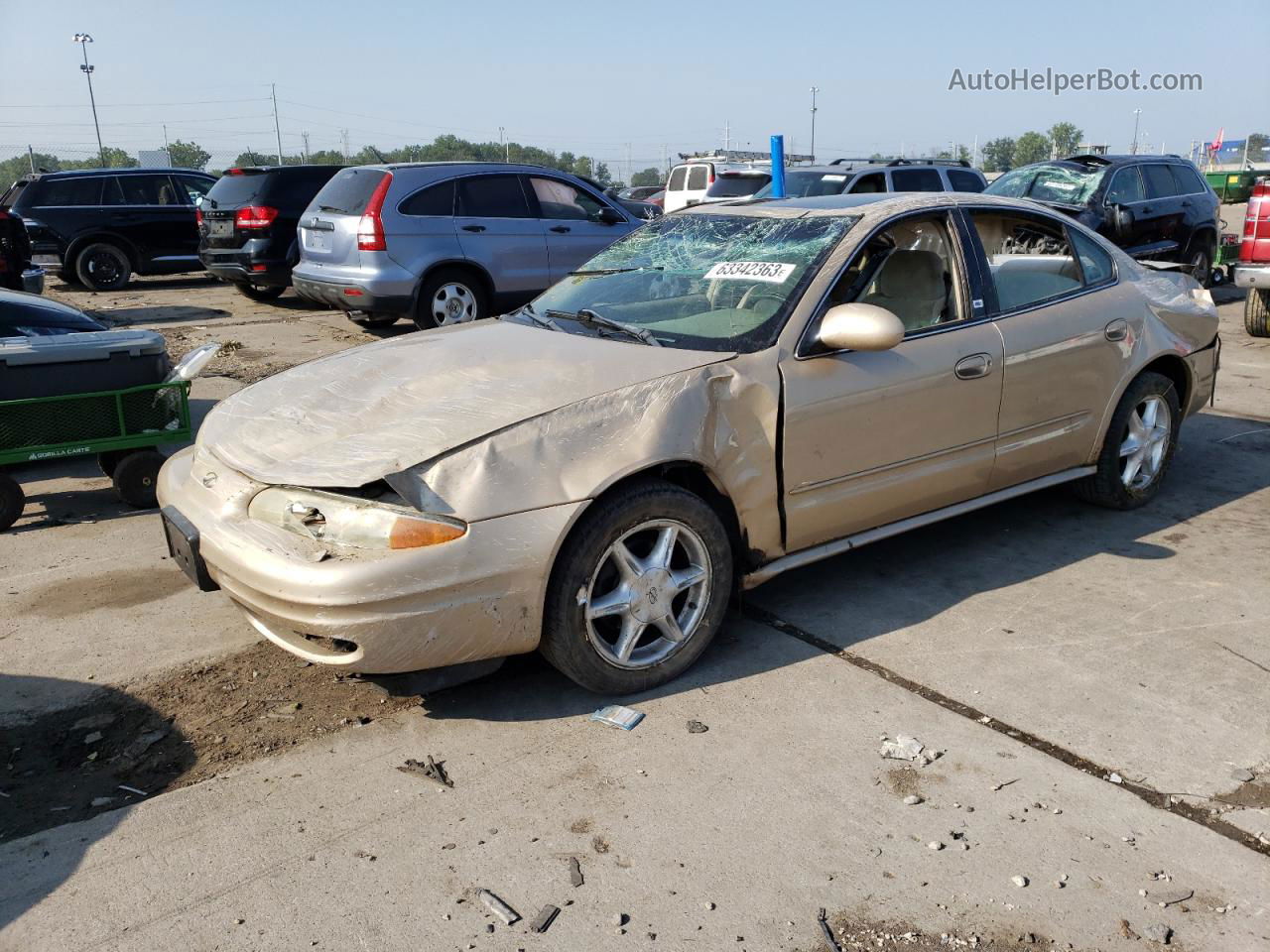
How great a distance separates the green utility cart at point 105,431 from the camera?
552 centimetres

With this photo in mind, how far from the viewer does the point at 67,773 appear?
3.37 m

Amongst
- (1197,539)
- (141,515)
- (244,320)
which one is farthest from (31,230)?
(1197,539)

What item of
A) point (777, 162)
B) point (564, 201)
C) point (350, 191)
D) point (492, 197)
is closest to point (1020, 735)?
point (777, 162)

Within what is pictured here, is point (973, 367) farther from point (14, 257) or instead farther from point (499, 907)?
point (14, 257)

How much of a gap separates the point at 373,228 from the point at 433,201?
686 mm

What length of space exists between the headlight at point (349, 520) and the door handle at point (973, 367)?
7.39 feet

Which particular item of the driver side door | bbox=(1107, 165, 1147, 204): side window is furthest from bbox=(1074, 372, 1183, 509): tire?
bbox=(1107, 165, 1147, 204): side window

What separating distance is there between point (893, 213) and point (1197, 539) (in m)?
2.20

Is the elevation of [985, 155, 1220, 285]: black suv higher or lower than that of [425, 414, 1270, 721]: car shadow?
higher

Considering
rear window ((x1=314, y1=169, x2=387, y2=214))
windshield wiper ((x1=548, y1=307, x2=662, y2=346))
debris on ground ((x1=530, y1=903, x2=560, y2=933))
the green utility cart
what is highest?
rear window ((x1=314, y1=169, x2=387, y2=214))

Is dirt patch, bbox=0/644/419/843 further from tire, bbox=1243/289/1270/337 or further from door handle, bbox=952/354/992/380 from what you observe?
tire, bbox=1243/289/1270/337

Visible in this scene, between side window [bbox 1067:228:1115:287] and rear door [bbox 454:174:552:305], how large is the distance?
6.14 meters

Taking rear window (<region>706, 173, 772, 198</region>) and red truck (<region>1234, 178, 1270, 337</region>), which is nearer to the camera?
red truck (<region>1234, 178, 1270, 337</region>)

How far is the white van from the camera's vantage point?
17.6m
